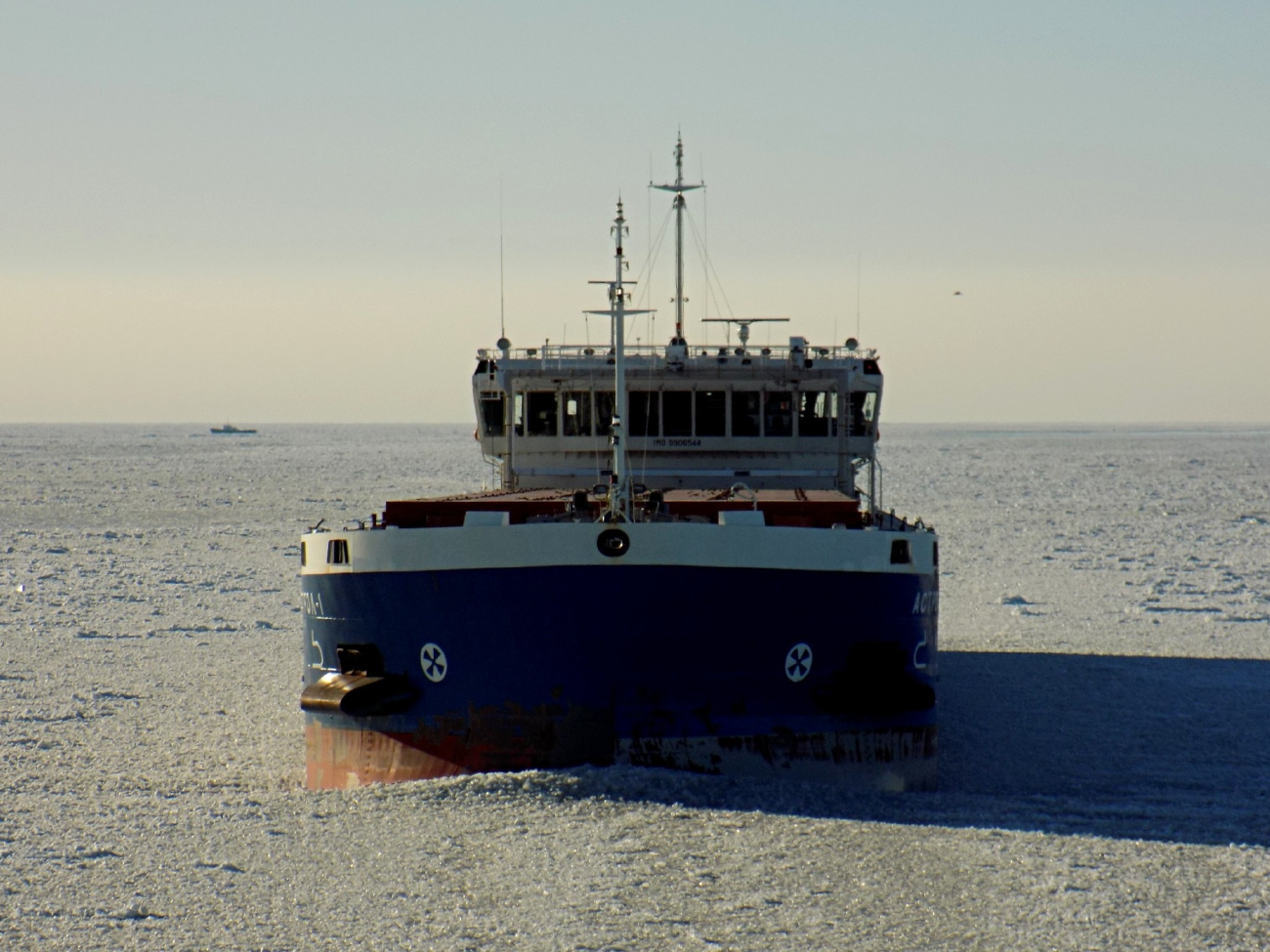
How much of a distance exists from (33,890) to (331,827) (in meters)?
2.59

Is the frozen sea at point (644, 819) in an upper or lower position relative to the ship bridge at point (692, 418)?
lower

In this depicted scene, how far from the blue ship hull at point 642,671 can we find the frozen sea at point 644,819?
1.37 ft

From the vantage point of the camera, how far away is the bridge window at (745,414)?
68.6 ft

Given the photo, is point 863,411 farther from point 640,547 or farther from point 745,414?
point 640,547

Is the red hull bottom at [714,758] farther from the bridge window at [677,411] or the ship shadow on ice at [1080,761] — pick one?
the bridge window at [677,411]

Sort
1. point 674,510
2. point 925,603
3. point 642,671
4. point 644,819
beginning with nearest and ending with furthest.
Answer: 1. point 644,819
2. point 642,671
3. point 674,510
4. point 925,603

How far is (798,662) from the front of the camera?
14266 mm

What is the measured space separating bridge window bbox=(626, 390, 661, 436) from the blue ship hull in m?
6.48

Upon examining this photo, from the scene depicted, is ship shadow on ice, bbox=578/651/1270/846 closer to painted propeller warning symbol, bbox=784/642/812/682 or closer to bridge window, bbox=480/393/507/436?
painted propeller warning symbol, bbox=784/642/812/682

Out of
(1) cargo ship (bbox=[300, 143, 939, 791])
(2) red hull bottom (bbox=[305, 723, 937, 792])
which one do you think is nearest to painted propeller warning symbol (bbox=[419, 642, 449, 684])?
(1) cargo ship (bbox=[300, 143, 939, 791])

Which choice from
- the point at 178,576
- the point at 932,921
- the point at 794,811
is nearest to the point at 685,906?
the point at 932,921

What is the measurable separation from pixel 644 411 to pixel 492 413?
2.37 metres

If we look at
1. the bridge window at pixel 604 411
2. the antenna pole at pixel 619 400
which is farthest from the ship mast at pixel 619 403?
the bridge window at pixel 604 411

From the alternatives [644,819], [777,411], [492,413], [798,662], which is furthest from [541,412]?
[644,819]
